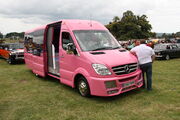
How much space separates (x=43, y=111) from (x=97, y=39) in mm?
3015

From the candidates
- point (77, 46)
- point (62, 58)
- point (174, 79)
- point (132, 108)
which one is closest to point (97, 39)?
point (77, 46)

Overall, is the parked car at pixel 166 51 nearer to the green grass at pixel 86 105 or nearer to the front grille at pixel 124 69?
the green grass at pixel 86 105

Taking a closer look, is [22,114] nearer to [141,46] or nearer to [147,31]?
[141,46]

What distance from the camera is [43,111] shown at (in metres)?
4.99

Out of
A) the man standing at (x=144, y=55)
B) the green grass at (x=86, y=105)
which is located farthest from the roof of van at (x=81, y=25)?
the green grass at (x=86, y=105)

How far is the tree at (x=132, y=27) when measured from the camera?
200ft

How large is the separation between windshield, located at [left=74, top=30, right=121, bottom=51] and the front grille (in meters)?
1.02

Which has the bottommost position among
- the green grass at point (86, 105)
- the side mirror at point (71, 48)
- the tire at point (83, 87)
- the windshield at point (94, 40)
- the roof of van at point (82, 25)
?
the green grass at point (86, 105)

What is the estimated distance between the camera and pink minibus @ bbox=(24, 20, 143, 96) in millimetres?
5277

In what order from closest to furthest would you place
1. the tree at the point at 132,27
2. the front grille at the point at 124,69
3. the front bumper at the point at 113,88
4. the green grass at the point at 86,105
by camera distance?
the green grass at the point at 86,105 < the front bumper at the point at 113,88 < the front grille at the point at 124,69 < the tree at the point at 132,27

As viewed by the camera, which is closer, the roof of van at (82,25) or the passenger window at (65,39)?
the passenger window at (65,39)

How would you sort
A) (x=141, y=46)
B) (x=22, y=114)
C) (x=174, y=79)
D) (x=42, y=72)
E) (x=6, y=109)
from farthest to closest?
(x=42, y=72), (x=174, y=79), (x=141, y=46), (x=6, y=109), (x=22, y=114)

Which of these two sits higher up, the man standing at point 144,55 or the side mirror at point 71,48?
the side mirror at point 71,48

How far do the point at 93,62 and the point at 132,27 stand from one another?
192 feet
